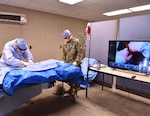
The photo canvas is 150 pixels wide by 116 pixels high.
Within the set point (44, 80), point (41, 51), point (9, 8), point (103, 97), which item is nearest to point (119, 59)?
point (103, 97)

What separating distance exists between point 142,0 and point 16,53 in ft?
12.8

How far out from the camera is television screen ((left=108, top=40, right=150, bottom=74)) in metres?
2.50

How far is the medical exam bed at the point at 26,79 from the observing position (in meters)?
1.70

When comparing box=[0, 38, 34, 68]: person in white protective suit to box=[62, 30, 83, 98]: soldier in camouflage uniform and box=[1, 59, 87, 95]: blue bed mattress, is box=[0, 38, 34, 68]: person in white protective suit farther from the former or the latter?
box=[62, 30, 83, 98]: soldier in camouflage uniform

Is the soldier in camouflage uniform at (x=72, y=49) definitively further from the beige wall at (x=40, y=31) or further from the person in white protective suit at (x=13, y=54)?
the beige wall at (x=40, y=31)

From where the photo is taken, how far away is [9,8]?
488 centimetres

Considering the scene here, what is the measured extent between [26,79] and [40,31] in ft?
14.1

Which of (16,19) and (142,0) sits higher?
(142,0)

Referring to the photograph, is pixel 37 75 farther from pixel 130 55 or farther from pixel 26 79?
pixel 130 55

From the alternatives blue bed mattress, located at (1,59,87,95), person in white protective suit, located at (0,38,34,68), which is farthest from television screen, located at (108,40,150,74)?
person in white protective suit, located at (0,38,34,68)

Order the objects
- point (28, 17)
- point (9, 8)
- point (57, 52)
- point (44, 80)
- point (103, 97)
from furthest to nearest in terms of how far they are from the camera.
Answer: point (57, 52), point (28, 17), point (9, 8), point (103, 97), point (44, 80)

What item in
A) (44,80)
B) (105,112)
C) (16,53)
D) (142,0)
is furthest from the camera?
(142,0)

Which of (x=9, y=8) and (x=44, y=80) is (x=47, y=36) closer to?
(x=9, y=8)

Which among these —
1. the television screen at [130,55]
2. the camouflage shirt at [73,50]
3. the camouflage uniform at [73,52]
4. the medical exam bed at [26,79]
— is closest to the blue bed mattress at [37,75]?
the medical exam bed at [26,79]
